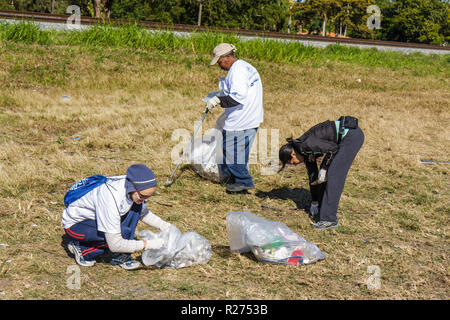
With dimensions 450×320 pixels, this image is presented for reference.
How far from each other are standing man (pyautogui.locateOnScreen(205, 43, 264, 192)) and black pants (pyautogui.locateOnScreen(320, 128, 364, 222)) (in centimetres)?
126

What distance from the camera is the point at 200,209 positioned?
5.56 m

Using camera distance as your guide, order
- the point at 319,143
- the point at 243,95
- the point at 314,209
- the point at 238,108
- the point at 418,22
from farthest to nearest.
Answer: the point at 418,22, the point at 238,108, the point at 243,95, the point at 314,209, the point at 319,143

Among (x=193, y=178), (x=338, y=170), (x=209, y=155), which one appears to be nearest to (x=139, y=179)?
(x=338, y=170)

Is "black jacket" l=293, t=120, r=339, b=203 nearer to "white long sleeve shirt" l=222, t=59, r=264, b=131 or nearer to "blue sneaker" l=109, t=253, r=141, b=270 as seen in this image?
"white long sleeve shirt" l=222, t=59, r=264, b=131

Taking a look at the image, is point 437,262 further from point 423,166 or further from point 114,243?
point 423,166

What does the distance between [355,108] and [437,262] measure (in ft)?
25.9

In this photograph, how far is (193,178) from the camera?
6641 millimetres

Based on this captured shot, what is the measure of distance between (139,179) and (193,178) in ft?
10.6

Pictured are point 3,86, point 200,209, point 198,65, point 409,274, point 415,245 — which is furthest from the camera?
point 198,65

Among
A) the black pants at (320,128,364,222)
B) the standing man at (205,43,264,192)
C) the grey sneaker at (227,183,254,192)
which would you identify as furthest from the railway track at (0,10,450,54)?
the black pants at (320,128,364,222)

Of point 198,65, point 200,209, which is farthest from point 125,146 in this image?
point 198,65

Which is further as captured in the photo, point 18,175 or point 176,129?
point 176,129

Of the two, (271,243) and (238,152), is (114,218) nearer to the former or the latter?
(271,243)
